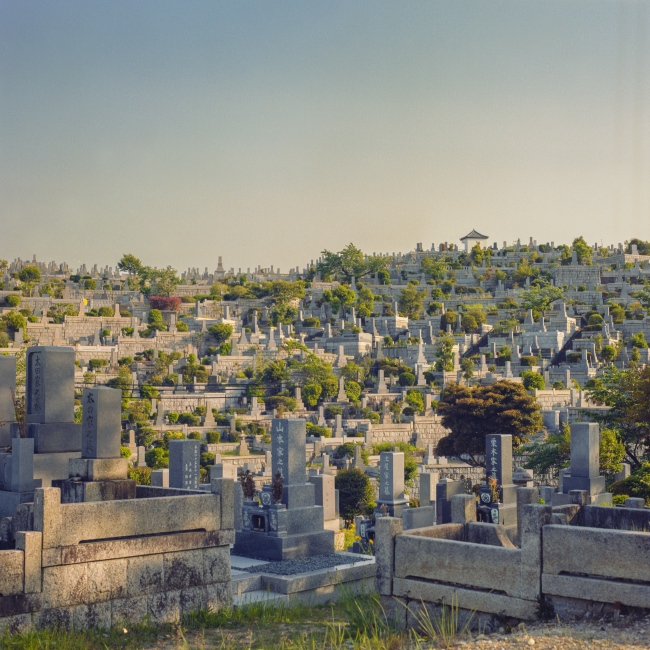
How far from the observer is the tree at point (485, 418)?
3756cm

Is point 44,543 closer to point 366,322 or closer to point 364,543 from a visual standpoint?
point 364,543

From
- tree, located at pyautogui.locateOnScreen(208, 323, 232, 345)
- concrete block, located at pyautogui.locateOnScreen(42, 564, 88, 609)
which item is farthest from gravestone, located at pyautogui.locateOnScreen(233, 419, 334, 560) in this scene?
tree, located at pyautogui.locateOnScreen(208, 323, 232, 345)

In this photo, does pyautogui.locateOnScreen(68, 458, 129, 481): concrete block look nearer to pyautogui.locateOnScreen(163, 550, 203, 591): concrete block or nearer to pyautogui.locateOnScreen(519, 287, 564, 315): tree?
pyautogui.locateOnScreen(163, 550, 203, 591): concrete block

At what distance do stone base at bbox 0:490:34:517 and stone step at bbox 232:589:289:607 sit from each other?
288 cm

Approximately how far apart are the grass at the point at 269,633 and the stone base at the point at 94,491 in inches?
66.7

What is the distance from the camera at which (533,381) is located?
49625 millimetres

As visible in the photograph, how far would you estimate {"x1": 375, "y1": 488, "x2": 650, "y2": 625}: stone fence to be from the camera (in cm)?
948

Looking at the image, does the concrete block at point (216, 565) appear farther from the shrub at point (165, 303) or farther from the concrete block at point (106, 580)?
the shrub at point (165, 303)

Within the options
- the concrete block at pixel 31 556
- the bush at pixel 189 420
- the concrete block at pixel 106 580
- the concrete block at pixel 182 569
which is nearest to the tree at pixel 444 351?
the bush at pixel 189 420

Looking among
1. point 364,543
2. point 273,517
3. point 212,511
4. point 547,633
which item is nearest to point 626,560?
point 547,633

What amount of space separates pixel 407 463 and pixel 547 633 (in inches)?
1096

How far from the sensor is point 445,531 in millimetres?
11461

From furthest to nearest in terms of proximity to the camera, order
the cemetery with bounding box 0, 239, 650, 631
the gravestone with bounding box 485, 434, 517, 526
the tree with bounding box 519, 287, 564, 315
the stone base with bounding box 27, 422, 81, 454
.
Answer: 1. the tree with bounding box 519, 287, 564, 315
2. the gravestone with bounding box 485, 434, 517, 526
3. the stone base with bounding box 27, 422, 81, 454
4. the cemetery with bounding box 0, 239, 650, 631

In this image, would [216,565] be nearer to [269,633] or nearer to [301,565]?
[269,633]
